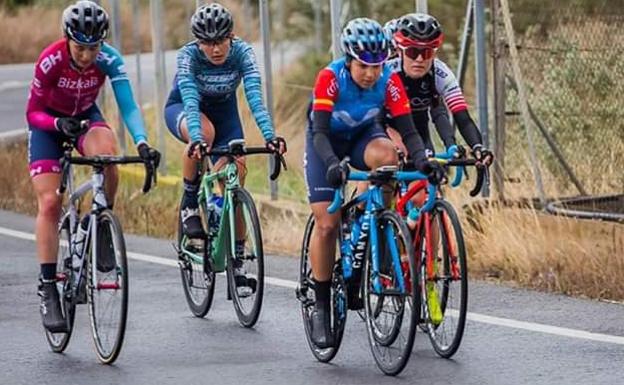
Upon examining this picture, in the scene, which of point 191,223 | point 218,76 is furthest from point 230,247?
point 218,76

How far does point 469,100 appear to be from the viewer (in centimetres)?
1992

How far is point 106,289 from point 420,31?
2.21 meters

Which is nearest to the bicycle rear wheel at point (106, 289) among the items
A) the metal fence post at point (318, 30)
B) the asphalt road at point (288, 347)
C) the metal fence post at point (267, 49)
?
the asphalt road at point (288, 347)

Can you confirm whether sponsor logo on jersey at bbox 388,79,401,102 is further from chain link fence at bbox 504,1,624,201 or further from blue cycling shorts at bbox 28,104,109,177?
chain link fence at bbox 504,1,624,201

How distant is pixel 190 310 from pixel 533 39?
194 inches

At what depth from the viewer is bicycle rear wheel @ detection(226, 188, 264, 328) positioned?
10719 mm

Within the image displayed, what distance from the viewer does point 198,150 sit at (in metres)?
10.8

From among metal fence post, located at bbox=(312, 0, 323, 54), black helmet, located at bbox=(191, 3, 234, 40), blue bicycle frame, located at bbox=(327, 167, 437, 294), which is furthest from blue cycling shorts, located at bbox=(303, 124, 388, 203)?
metal fence post, located at bbox=(312, 0, 323, 54)

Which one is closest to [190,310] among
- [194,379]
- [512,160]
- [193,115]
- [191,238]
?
[191,238]

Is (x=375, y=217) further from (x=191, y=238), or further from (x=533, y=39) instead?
(x=533, y=39)

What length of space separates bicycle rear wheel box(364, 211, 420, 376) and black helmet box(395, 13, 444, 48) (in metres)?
1.45

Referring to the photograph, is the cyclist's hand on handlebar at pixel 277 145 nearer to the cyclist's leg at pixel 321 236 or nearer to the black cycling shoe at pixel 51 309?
the cyclist's leg at pixel 321 236

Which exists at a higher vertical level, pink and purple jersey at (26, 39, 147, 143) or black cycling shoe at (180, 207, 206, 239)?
pink and purple jersey at (26, 39, 147, 143)

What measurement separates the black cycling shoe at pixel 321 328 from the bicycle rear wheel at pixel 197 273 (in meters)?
1.72
